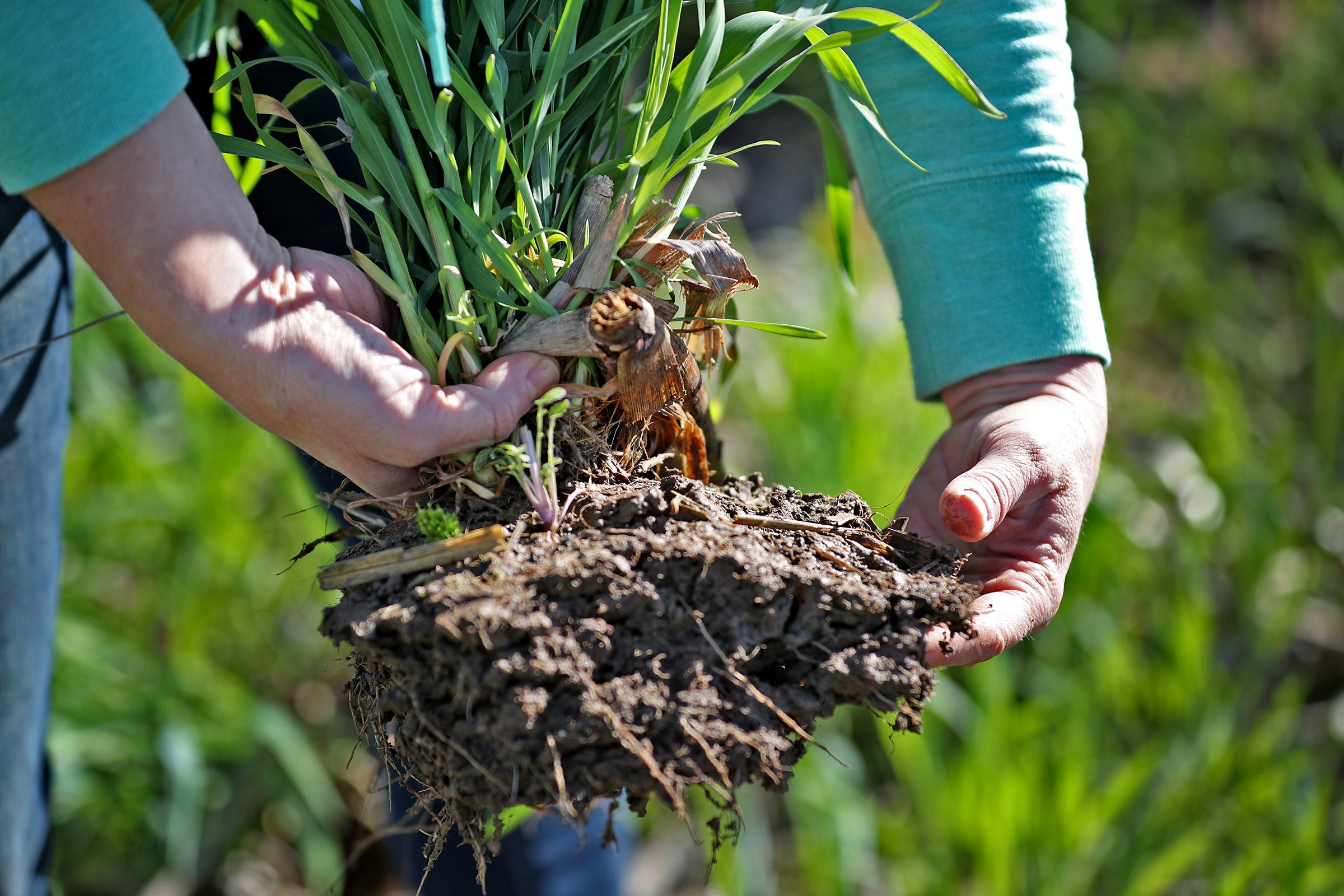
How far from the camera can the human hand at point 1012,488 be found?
0.71 metres

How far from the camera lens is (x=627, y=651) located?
2.08 ft

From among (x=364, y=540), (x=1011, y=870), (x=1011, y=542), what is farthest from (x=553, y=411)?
(x=1011, y=870)

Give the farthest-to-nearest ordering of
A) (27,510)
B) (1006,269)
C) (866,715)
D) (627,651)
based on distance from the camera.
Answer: (866,715)
(27,510)
(1006,269)
(627,651)

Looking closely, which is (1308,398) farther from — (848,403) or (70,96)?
(70,96)

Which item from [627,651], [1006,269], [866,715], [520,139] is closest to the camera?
[627,651]

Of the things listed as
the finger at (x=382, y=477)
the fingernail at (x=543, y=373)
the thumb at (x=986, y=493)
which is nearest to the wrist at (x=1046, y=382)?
the thumb at (x=986, y=493)

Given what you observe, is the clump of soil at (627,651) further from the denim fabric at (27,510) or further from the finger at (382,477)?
the denim fabric at (27,510)

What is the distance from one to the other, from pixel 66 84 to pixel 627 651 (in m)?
0.50

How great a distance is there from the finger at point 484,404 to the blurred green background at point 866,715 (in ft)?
2.01

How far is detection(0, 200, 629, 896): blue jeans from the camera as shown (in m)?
0.96

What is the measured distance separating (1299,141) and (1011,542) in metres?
2.67

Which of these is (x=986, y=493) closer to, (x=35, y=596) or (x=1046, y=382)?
(x=1046, y=382)

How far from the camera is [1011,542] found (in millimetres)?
832

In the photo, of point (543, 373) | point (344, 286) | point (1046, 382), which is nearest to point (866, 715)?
point (1046, 382)
